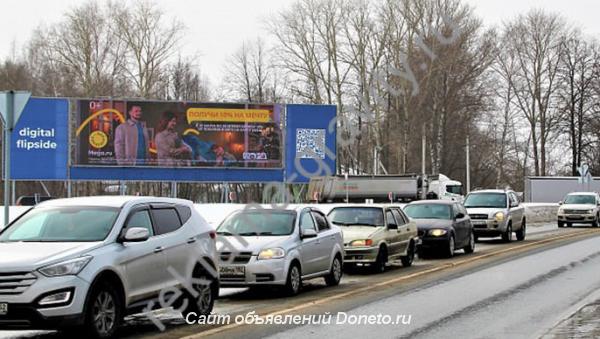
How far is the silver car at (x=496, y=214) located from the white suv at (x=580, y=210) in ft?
39.5

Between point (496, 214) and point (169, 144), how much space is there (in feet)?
66.1

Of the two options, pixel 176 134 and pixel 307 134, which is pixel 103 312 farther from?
pixel 307 134

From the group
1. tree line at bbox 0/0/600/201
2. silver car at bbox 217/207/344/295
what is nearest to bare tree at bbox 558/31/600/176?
tree line at bbox 0/0/600/201

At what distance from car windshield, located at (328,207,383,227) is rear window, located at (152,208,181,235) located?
26.5ft

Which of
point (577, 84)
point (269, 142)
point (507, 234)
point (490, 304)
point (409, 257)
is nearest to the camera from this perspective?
point (490, 304)

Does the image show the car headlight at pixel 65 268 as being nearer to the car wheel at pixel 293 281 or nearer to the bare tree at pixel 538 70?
the car wheel at pixel 293 281

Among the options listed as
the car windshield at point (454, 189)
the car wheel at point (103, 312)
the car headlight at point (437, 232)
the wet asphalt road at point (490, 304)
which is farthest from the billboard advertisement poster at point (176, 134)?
the car wheel at point (103, 312)

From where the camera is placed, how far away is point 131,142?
4338cm

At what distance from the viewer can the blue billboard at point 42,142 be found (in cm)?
4300

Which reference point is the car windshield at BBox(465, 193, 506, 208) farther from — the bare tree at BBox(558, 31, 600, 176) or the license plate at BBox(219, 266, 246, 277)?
the bare tree at BBox(558, 31, 600, 176)

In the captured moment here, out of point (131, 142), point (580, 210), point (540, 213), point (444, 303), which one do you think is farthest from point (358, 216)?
point (540, 213)

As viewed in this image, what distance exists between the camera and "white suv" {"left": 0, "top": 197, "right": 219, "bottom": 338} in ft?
29.3

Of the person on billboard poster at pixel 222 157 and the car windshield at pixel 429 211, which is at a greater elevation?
the person on billboard poster at pixel 222 157

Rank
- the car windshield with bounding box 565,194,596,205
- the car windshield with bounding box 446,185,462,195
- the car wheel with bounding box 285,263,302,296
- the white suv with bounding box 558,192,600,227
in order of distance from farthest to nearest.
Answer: the car windshield with bounding box 446,185,462,195
the car windshield with bounding box 565,194,596,205
the white suv with bounding box 558,192,600,227
the car wheel with bounding box 285,263,302,296
